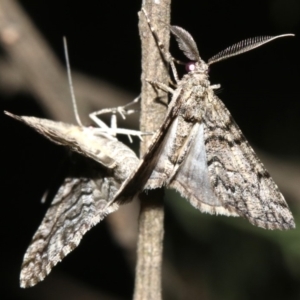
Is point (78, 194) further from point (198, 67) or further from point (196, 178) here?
point (198, 67)

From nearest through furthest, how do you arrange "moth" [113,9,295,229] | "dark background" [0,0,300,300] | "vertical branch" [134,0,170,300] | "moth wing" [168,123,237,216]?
"vertical branch" [134,0,170,300] → "moth" [113,9,295,229] → "moth wing" [168,123,237,216] → "dark background" [0,0,300,300]

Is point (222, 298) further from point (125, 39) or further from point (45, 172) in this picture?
point (125, 39)

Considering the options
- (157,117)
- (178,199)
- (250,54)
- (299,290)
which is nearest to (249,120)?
(250,54)

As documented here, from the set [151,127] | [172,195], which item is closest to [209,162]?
[151,127]

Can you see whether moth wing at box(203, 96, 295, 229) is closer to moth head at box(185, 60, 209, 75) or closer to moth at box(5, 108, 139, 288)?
moth head at box(185, 60, 209, 75)

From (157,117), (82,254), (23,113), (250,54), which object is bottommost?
(157,117)

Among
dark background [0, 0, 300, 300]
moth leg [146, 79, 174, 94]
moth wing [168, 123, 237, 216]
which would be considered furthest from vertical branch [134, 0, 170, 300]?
dark background [0, 0, 300, 300]

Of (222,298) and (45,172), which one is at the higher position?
(45,172)
